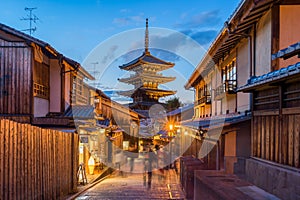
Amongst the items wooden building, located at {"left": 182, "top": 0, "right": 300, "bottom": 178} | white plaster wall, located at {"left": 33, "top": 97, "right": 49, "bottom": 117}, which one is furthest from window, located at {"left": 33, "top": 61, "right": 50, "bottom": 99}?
wooden building, located at {"left": 182, "top": 0, "right": 300, "bottom": 178}

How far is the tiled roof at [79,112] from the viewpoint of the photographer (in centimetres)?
1469

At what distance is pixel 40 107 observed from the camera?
13930 mm

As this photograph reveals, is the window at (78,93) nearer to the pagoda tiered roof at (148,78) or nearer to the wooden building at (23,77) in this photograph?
the wooden building at (23,77)

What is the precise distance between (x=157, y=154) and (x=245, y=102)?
11569 millimetres

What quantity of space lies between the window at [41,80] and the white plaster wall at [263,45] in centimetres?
1009

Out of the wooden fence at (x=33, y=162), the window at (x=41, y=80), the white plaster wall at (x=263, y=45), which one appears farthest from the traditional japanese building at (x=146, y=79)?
the wooden fence at (x=33, y=162)

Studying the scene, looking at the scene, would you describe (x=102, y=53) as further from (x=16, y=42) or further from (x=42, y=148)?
(x=42, y=148)

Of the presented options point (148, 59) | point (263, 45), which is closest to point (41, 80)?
point (263, 45)

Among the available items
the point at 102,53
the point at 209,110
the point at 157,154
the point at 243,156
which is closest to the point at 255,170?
the point at 243,156

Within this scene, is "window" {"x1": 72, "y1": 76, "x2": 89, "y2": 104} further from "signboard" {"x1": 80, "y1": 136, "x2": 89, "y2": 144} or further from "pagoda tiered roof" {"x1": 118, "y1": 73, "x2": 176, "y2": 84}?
"pagoda tiered roof" {"x1": 118, "y1": 73, "x2": 176, "y2": 84}

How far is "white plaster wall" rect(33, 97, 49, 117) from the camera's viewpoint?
1333 centimetres

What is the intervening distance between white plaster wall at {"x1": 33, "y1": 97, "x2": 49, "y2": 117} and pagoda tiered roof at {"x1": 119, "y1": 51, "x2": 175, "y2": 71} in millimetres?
22166

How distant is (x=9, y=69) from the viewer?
12742 mm

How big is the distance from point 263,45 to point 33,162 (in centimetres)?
779
